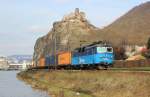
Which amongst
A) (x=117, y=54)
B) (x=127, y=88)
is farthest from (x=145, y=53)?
(x=127, y=88)

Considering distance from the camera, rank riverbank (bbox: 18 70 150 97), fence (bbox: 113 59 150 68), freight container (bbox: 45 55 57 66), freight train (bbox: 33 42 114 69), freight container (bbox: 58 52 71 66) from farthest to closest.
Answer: freight container (bbox: 45 55 57 66) → freight container (bbox: 58 52 71 66) → fence (bbox: 113 59 150 68) → freight train (bbox: 33 42 114 69) → riverbank (bbox: 18 70 150 97)

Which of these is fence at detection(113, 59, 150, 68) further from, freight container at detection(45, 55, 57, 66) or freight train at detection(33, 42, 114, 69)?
freight container at detection(45, 55, 57, 66)

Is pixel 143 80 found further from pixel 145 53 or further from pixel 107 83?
pixel 145 53

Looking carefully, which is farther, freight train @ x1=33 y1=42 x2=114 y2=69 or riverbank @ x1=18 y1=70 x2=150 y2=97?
freight train @ x1=33 y1=42 x2=114 y2=69

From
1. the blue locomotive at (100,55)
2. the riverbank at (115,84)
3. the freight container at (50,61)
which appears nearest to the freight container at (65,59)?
the freight container at (50,61)

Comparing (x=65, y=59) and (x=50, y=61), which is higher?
(x=50, y=61)

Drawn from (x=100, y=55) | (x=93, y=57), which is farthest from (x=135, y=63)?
(x=100, y=55)

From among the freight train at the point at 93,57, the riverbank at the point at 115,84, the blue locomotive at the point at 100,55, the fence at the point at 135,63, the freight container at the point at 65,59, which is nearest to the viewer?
the riverbank at the point at 115,84

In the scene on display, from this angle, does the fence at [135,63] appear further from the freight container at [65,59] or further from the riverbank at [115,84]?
the riverbank at [115,84]

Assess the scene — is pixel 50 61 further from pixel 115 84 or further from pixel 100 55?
pixel 115 84

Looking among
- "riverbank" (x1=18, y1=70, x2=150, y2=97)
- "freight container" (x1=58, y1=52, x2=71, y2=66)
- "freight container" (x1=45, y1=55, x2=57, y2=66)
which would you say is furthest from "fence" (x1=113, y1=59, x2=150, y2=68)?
"freight container" (x1=45, y1=55, x2=57, y2=66)

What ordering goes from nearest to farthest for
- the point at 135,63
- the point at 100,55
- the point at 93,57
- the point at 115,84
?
1. the point at 115,84
2. the point at 100,55
3. the point at 93,57
4. the point at 135,63

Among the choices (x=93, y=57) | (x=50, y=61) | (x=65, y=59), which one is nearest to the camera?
(x=93, y=57)

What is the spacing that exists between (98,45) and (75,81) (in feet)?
27.6
